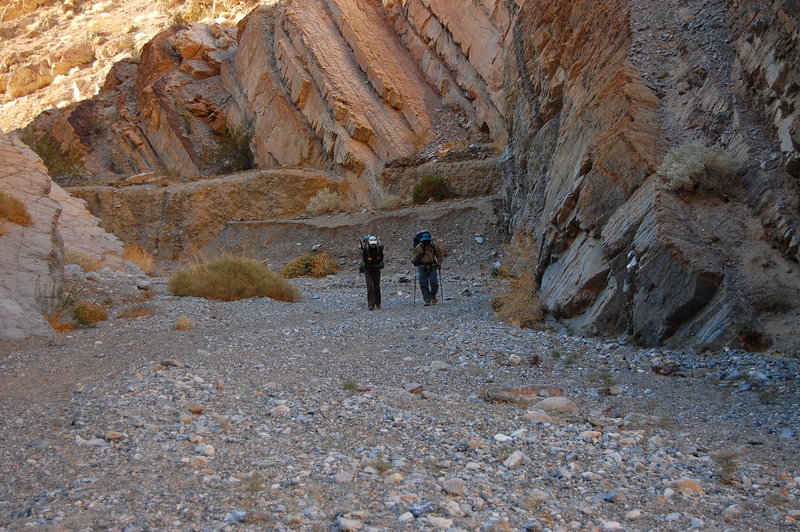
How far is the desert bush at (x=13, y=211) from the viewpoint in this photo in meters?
13.3

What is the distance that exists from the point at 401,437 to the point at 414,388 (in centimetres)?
157

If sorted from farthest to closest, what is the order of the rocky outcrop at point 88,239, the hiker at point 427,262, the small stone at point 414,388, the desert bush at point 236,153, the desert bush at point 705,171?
the desert bush at point 236,153 < the rocky outcrop at point 88,239 < the hiker at point 427,262 < the desert bush at point 705,171 < the small stone at point 414,388

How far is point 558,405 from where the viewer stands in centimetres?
639

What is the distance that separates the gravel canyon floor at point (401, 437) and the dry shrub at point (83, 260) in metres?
9.88

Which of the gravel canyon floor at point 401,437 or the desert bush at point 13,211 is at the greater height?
the desert bush at point 13,211

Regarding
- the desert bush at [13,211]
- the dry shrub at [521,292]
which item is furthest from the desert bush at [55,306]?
the dry shrub at [521,292]

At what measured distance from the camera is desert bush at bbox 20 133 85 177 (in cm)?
4053

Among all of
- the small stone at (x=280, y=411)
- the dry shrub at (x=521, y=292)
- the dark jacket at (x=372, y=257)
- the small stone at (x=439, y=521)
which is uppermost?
the dark jacket at (x=372, y=257)

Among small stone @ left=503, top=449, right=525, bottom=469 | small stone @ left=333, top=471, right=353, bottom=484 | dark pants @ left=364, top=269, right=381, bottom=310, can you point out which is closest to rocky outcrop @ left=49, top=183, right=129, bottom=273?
dark pants @ left=364, top=269, right=381, bottom=310

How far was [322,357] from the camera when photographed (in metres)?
9.17

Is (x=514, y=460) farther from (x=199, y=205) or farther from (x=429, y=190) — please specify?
(x=199, y=205)

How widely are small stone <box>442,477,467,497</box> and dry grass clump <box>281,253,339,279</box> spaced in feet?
68.9

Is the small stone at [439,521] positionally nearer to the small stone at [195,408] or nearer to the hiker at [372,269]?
the small stone at [195,408]

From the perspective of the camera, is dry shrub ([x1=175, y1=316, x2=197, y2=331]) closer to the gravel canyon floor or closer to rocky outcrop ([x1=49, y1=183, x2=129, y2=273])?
the gravel canyon floor
